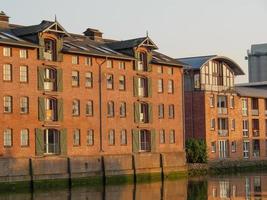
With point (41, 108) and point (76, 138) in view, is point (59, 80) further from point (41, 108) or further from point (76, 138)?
point (76, 138)

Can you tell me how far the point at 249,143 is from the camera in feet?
287

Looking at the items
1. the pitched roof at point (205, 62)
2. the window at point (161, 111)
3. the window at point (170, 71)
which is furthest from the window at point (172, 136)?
the pitched roof at point (205, 62)

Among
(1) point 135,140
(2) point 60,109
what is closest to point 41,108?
(2) point 60,109

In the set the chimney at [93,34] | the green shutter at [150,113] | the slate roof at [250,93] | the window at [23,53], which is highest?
the chimney at [93,34]

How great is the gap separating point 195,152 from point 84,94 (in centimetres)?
1702

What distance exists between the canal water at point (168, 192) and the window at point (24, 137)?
5.43 metres

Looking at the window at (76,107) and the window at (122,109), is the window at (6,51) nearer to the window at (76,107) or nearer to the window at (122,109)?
the window at (76,107)

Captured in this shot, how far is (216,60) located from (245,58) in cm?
5784

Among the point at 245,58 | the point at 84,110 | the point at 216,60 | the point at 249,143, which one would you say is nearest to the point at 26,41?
the point at 84,110

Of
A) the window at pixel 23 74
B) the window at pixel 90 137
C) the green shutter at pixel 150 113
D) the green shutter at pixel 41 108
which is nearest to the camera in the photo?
the window at pixel 23 74

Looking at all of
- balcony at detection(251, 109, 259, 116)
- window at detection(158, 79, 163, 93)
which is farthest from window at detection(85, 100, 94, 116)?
balcony at detection(251, 109, 259, 116)

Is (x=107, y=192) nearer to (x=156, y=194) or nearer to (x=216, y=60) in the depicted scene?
(x=156, y=194)

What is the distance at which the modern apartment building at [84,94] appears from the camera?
2247 inches

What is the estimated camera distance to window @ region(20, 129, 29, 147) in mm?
57031
